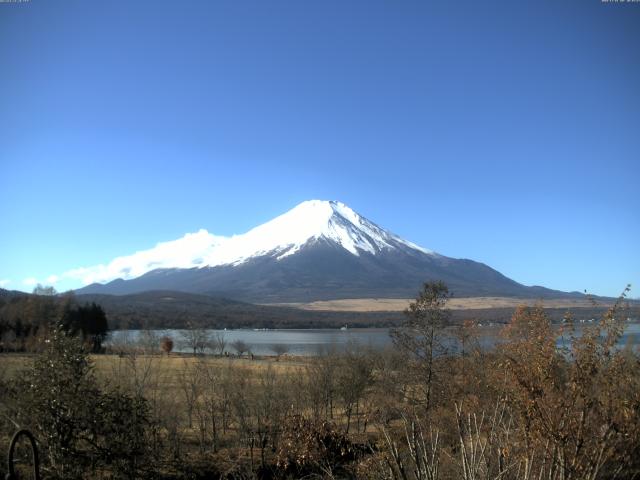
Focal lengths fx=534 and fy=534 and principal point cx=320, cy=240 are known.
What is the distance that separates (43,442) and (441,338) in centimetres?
1585

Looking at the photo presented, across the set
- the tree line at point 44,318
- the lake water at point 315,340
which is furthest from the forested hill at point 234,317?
the tree line at point 44,318

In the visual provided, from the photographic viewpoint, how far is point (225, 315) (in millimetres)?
180000

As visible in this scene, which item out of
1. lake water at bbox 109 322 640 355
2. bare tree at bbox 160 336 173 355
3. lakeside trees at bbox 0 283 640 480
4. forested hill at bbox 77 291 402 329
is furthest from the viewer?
forested hill at bbox 77 291 402 329

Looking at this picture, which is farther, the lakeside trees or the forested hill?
the forested hill

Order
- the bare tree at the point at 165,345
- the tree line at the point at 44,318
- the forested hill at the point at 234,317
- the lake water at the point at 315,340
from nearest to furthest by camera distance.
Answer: the lake water at the point at 315,340 → the tree line at the point at 44,318 → the bare tree at the point at 165,345 → the forested hill at the point at 234,317

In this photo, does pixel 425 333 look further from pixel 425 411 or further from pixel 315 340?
pixel 315 340

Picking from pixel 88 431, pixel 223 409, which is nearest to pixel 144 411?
pixel 88 431

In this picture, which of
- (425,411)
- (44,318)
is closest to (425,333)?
(425,411)

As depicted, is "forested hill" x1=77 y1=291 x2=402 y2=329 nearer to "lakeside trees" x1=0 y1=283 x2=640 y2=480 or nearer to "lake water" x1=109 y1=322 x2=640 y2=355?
"lake water" x1=109 y1=322 x2=640 y2=355

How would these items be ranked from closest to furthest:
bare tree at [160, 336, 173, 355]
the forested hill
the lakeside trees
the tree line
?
the lakeside trees
the tree line
bare tree at [160, 336, 173, 355]
the forested hill


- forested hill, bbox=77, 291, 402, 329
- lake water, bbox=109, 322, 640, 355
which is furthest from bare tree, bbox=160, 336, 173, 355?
forested hill, bbox=77, 291, 402, 329

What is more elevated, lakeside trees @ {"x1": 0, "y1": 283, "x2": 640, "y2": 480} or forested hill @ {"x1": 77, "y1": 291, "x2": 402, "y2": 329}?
lakeside trees @ {"x1": 0, "y1": 283, "x2": 640, "y2": 480}

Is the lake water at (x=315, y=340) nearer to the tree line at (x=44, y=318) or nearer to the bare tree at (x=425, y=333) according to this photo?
the bare tree at (x=425, y=333)

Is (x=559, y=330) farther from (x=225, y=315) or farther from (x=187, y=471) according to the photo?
(x=225, y=315)
